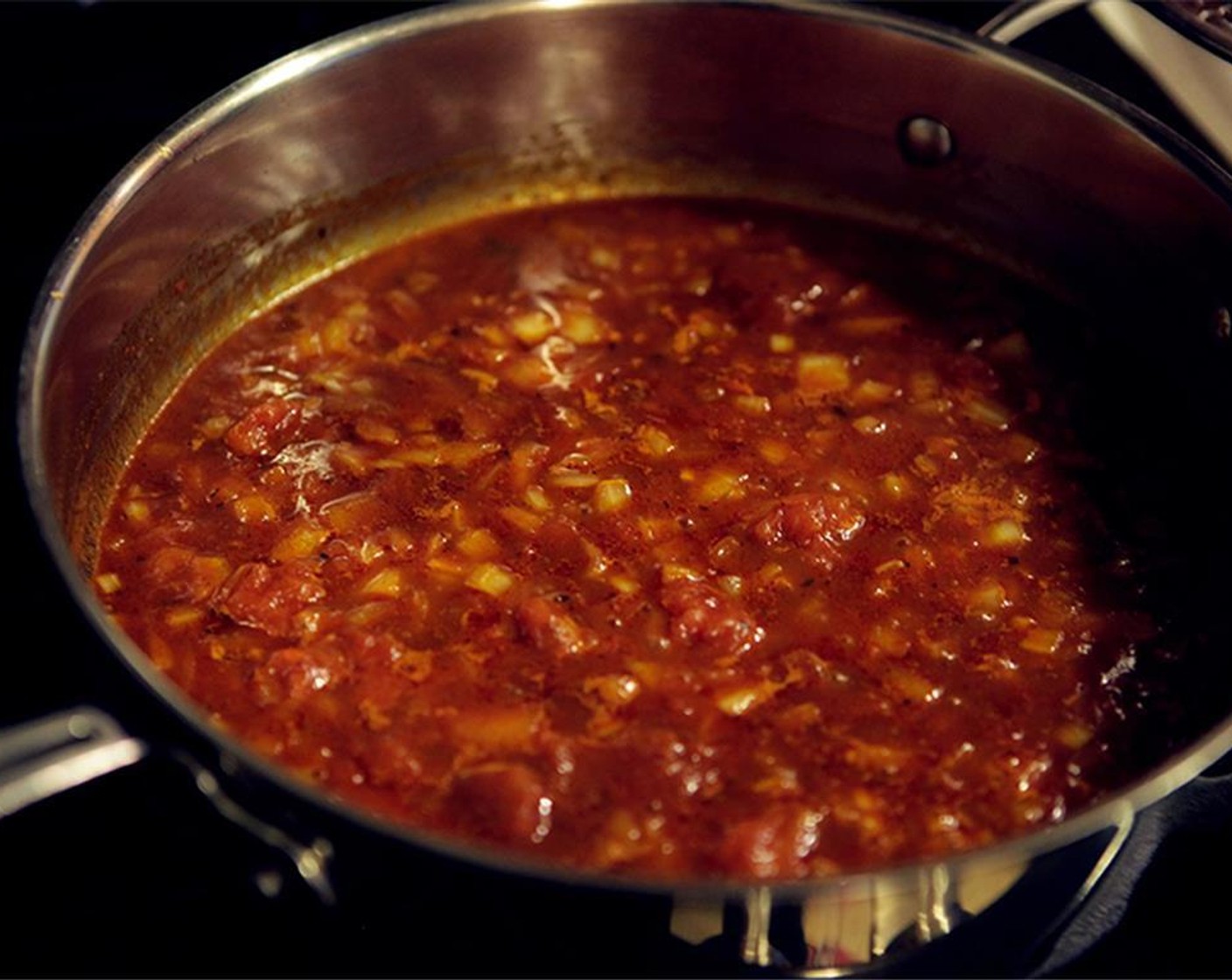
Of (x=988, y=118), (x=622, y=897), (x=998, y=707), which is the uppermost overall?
(x=988, y=118)

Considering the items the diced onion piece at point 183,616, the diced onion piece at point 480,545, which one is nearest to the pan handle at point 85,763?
the diced onion piece at point 183,616

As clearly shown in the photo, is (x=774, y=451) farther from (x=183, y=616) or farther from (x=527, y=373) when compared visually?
(x=183, y=616)

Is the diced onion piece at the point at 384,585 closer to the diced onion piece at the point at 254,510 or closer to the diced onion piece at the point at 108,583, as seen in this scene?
the diced onion piece at the point at 254,510

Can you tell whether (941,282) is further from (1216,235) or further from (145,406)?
(145,406)

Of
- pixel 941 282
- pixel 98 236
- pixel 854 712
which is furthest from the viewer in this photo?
pixel 941 282

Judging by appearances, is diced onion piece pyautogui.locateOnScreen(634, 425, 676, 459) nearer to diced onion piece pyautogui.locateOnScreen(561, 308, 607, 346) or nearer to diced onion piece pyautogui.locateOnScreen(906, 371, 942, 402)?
diced onion piece pyautogui.locateOnScreen(561, 308, 607, 346)

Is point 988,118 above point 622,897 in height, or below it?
above

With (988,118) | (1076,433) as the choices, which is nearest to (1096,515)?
(1076,433)
